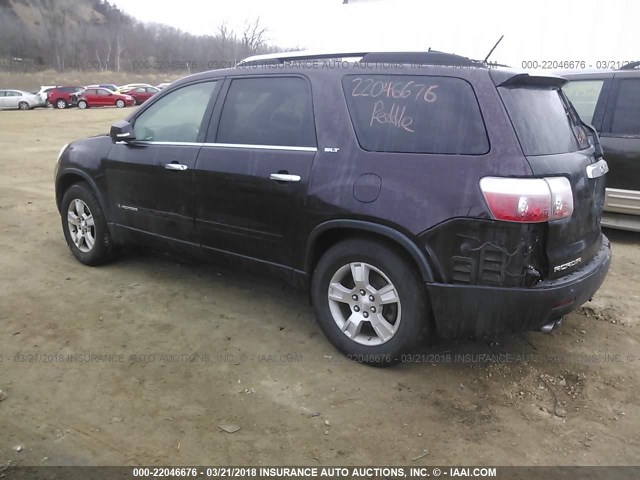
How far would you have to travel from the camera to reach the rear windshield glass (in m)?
2.85

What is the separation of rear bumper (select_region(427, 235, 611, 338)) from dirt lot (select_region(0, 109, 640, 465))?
44 centimetres

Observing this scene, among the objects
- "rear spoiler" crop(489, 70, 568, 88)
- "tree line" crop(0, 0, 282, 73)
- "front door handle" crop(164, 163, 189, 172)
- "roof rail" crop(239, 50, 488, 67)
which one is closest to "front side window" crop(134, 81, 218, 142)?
"front door handle" crop(164, 163, 189, 172)

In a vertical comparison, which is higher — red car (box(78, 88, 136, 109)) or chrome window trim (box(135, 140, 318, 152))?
red car (box(78, 88, 136, 109))

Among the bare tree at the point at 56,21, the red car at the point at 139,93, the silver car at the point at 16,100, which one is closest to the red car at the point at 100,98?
the red car at the point at 139,93

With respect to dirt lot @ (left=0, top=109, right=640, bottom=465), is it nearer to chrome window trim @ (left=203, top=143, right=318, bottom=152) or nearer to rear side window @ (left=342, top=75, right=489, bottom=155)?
chrome window trim @ (left=203, top=143, right=318, bottom=152)

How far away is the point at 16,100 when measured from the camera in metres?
35.3

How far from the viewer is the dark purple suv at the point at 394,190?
2768 millimetres

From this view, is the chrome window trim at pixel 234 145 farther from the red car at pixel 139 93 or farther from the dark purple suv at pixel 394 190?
the red car at pixel 139 93

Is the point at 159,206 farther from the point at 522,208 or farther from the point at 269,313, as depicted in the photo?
the point at 522,208

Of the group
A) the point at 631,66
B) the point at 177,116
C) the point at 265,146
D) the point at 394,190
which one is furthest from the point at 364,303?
the point at 631,66

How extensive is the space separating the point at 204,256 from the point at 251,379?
126cm

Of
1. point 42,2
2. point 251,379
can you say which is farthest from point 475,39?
point 42,2

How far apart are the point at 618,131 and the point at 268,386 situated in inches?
186

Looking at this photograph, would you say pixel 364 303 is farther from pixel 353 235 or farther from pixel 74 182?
pixel 74 182
